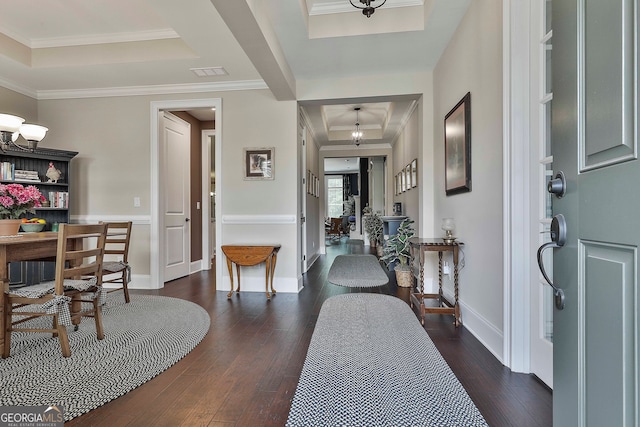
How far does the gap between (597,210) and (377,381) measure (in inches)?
52.1

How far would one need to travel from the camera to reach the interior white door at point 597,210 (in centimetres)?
56

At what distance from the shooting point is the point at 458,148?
8.32 feet

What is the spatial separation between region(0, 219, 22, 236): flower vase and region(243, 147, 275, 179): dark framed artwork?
2.03m

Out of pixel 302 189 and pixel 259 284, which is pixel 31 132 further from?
pixel 302 189

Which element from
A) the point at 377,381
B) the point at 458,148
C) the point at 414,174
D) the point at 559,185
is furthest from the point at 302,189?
the point at 559,185

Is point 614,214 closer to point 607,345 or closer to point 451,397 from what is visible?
point 607,345

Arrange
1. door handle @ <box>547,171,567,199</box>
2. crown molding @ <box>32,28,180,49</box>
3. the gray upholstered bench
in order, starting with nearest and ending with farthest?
door handle @ <box>547,171,567,199</box>
the gray upholstered bench
crown molding @ <box>32,28,180,49</box>

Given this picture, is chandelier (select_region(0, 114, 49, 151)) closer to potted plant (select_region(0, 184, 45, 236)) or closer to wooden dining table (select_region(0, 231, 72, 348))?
potted plant (select_region(0, 184, 45, 236))

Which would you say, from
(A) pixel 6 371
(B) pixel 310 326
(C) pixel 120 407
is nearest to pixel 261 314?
(B) pixel 310 326

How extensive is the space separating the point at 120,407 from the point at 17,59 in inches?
149

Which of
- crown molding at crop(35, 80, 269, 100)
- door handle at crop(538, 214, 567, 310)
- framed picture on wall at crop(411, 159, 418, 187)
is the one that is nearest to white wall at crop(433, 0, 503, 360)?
door handle at crop(538, 214, 567, 310)

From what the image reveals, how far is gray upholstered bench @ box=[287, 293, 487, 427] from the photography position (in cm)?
129

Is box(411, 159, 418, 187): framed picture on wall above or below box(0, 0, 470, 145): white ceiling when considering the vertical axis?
below

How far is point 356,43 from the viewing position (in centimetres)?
280
